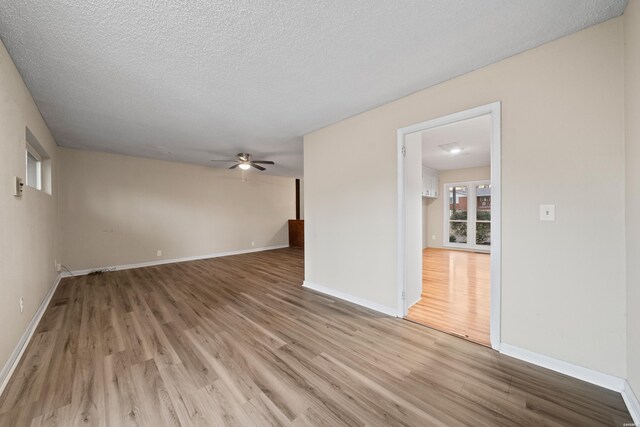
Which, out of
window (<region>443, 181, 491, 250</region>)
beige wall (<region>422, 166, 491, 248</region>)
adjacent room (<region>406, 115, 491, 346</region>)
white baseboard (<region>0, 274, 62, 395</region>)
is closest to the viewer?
white baseboard (<region>0, 274, 62, 395</region>)

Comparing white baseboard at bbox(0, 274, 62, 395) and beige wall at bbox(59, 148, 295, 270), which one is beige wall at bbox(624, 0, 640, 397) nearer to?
white baseboard at bbox(0, 274, 62, 395)

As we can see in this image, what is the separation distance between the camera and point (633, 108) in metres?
1.33

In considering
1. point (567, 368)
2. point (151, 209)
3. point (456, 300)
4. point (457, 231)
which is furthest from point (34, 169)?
point (457, 231)

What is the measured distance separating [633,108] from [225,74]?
286cm

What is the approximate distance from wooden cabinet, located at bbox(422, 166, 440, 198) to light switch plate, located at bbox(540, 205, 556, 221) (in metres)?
4.87

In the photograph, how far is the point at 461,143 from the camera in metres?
4.22

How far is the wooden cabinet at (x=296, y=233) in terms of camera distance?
7605mm

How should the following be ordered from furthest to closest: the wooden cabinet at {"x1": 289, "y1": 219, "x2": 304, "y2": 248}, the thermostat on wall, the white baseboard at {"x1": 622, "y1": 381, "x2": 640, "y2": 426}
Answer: the wooden cabinet at {"x1": 289, "y1": 219, "x2": 304, "y2": 248} < the thermostat on wall < the white baseboard at {"x1": 622, "y1": 381, "x2": 640, "y2": 426}

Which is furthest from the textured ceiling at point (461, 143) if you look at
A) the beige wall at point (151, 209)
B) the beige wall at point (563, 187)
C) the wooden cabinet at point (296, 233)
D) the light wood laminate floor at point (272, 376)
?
the beige wall at point (151, 209)

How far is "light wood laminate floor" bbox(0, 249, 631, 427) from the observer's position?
1339 mm

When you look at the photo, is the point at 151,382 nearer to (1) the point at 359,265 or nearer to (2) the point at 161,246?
(1) the point at 359,265

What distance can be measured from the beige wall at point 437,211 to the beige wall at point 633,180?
583cm

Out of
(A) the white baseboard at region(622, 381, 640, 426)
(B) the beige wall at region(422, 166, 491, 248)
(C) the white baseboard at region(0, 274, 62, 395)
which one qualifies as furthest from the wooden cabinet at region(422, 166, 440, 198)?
(C) the white baseboard at region(0, 274, 62, 395)

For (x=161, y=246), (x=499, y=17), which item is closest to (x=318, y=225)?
(x=499, y=17)
